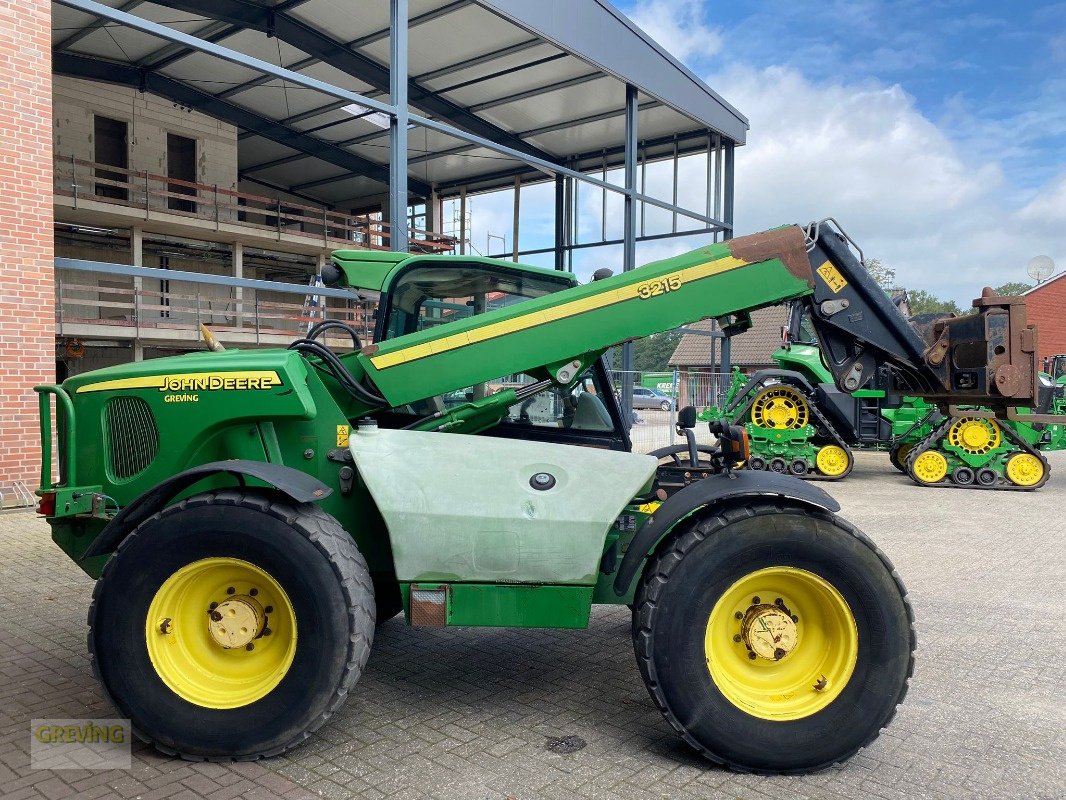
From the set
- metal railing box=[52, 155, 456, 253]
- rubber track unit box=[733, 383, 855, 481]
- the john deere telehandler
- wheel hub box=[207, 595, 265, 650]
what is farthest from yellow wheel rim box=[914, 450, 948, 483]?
wheel hub box=[207, 595, 265, 650]

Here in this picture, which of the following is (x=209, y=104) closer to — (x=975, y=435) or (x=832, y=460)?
(x=832, y=460)

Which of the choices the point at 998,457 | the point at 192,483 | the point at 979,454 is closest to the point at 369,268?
the point at 192,483

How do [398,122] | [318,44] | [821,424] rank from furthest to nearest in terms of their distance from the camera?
[318,44] → [821,424] → [398,122]

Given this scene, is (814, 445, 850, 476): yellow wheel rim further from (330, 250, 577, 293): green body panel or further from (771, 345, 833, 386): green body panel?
(330, 250, 577, 293): green body panel

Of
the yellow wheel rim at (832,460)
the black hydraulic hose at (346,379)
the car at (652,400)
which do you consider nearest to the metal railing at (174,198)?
the car at (652,400)

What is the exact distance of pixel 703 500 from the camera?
3512 mm

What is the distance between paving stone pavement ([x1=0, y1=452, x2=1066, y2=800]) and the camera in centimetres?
Result: 322

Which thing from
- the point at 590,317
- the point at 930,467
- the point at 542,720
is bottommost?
the point at 542,720

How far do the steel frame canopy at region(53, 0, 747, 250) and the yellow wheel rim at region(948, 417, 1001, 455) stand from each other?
7926 millimetres

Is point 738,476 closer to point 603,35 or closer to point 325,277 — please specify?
point 325,277

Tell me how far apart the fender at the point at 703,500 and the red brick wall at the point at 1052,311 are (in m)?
37.2

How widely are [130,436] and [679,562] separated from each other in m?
2.78

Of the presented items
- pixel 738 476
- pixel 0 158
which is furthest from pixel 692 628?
pixel 0 158

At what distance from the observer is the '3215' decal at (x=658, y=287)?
3.97 meters
